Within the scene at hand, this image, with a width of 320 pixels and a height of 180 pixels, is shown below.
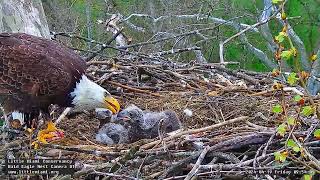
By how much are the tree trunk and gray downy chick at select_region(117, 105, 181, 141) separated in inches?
66.7

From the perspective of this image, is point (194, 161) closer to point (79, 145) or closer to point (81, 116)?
point (79, 145)

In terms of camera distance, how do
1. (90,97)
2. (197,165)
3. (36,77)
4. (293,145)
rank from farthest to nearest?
(90,97), (36,77), (197,165), (293,145)

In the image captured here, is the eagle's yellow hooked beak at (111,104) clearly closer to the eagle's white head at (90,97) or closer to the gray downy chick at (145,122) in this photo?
the eagle's white head at (90,97)

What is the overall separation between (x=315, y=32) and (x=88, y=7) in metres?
4.74

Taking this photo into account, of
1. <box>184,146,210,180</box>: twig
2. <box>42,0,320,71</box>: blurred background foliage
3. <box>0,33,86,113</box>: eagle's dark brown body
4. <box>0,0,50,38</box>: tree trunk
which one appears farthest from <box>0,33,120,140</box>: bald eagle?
<box>42,0,320,71</box>: blurred background foliage

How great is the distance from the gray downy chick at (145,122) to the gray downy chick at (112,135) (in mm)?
80

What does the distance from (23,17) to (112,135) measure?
6.51ft

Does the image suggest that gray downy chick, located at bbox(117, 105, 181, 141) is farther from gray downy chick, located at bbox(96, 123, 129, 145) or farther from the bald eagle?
the bald eagle

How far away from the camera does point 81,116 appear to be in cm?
531

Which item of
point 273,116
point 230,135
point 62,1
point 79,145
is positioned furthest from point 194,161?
point 62,1

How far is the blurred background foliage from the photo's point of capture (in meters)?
11.0

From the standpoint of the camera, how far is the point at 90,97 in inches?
193

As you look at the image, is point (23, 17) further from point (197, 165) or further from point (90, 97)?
point (197, 165)

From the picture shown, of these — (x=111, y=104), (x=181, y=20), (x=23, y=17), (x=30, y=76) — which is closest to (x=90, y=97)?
(x=111, y=104)
